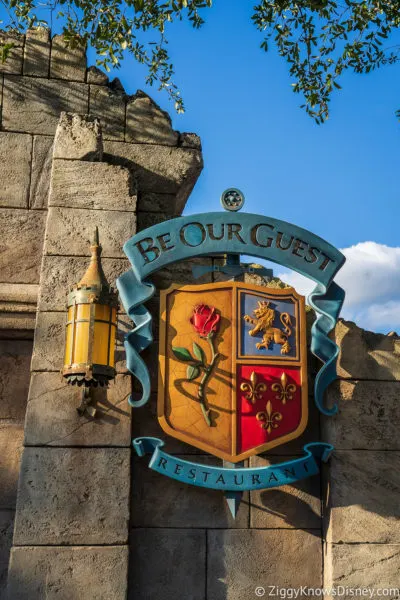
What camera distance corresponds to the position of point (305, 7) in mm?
8641

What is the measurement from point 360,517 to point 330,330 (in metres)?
1.43

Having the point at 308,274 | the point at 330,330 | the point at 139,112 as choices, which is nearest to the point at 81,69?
the point at 139,112

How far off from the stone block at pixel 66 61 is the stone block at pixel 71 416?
9.25 feet

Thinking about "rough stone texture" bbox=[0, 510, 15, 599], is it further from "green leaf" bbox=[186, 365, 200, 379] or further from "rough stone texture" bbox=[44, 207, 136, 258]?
"rough stone texture" bbox=[44, 207, 136, 258]

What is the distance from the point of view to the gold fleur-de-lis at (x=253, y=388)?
5.96 m

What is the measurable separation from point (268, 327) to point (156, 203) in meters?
1.62

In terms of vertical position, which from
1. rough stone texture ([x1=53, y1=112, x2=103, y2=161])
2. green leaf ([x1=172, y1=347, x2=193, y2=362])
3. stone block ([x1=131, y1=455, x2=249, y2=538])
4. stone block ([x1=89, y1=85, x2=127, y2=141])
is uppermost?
stone block ([x1=89, y1=85, x2=127, y2=141])

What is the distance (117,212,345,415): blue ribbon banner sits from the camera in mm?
6094

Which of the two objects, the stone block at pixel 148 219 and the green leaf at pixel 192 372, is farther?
the stone block at pixel 148 219

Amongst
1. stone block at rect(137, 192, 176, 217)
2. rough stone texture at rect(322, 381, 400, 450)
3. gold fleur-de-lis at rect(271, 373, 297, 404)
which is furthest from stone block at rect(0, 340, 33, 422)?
rough stone texture at rect(322, 381, 400, 450)

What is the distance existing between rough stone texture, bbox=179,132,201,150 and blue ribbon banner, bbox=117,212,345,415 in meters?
1.04

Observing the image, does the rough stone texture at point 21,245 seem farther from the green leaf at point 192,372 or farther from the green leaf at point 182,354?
the green leaf at point 192,372

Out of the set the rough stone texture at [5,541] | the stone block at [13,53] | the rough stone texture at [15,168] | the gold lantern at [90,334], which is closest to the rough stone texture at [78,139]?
the rough stone texture at [15,168]

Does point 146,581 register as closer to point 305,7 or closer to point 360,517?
point 360,517
